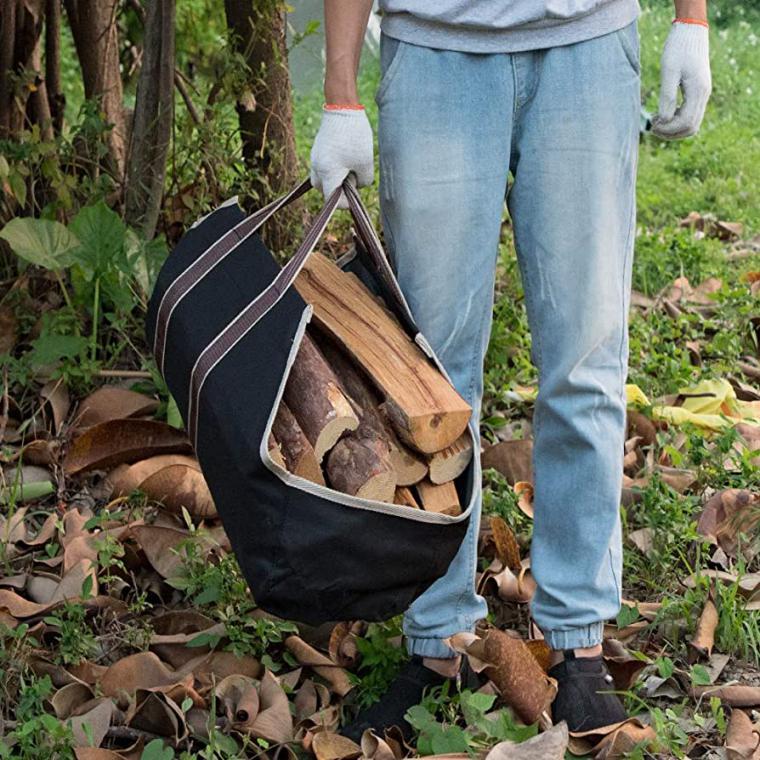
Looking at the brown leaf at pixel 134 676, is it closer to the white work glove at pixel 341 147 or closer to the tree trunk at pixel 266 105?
the white work glove at pixel 341 147

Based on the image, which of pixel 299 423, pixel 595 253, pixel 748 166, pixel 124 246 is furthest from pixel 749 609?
pixel 748 166

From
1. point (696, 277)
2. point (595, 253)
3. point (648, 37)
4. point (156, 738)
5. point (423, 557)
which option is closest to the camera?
point (423, 557)

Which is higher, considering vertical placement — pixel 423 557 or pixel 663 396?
pixel 423 557

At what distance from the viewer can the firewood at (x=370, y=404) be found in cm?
205

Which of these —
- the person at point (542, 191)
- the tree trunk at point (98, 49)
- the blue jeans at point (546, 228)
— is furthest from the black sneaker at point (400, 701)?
the tree trunk at point (98, 49)

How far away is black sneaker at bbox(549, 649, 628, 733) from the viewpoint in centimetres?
235

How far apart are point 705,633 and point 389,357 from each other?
36.3 inches

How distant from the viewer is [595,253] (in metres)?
2.21

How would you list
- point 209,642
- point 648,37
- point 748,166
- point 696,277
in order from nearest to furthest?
point 209,642 < point 696,277 < point 748,166 < point 648,37

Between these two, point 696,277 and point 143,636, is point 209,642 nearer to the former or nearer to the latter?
point 143,636

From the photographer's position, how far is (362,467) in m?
2.00

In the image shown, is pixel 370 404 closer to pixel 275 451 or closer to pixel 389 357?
pixel 389 357

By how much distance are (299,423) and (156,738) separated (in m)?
0.68

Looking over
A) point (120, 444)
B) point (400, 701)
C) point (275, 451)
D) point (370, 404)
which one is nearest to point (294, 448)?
point (275, 451)
